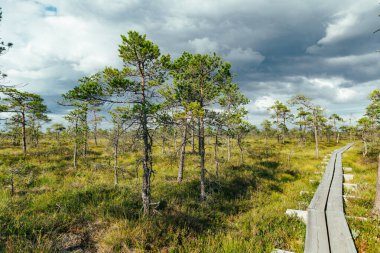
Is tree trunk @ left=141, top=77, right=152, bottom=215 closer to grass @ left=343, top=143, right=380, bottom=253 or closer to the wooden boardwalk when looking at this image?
the wooden boardwalk

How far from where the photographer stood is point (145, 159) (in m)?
7.76

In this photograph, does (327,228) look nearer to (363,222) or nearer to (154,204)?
(363,222)

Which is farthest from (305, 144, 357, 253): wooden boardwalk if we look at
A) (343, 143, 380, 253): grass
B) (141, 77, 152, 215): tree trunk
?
(141, 77, 152, 215): tree trunk

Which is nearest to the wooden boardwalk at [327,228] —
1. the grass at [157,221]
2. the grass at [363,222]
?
the grass at [363,222]

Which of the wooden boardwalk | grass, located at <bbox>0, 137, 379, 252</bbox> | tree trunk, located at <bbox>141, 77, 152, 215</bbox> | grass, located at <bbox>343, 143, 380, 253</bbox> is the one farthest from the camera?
tree trunk, located at <bbox>141, 77, 152, 215</bbox>

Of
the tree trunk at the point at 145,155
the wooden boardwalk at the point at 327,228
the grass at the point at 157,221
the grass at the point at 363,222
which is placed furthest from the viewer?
the tree trunk at the point at 145,155

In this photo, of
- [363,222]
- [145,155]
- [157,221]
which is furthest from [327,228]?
[145,155]

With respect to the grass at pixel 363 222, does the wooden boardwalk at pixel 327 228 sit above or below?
above

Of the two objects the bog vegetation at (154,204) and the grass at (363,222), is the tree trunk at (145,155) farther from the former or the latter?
the grass at (363,222)

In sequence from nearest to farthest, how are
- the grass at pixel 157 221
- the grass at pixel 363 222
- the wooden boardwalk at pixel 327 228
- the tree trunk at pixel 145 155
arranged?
the wooden boardwalk at pixel 327 228 < the grass at pixel 363 222 < the grass at pixel 157 221 < the tree trunk at pixel 145 155

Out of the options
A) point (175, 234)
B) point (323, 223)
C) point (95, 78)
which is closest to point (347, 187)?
point (323, 223)

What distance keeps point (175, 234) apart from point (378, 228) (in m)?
6.29

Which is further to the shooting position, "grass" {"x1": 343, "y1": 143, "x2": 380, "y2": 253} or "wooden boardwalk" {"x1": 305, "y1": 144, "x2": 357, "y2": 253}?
"grass" {"x1": 343, "y1": 143, "x2": 380, "y2": 253}

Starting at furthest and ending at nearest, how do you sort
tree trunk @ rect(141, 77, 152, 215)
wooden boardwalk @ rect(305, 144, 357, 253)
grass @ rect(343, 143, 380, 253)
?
tree trunk @ rect(141, 77, 152, 215)
grass @ rect(343, 143, 380, 253)
wooden boardwalk @ rect(305, 144, 357, 253)
